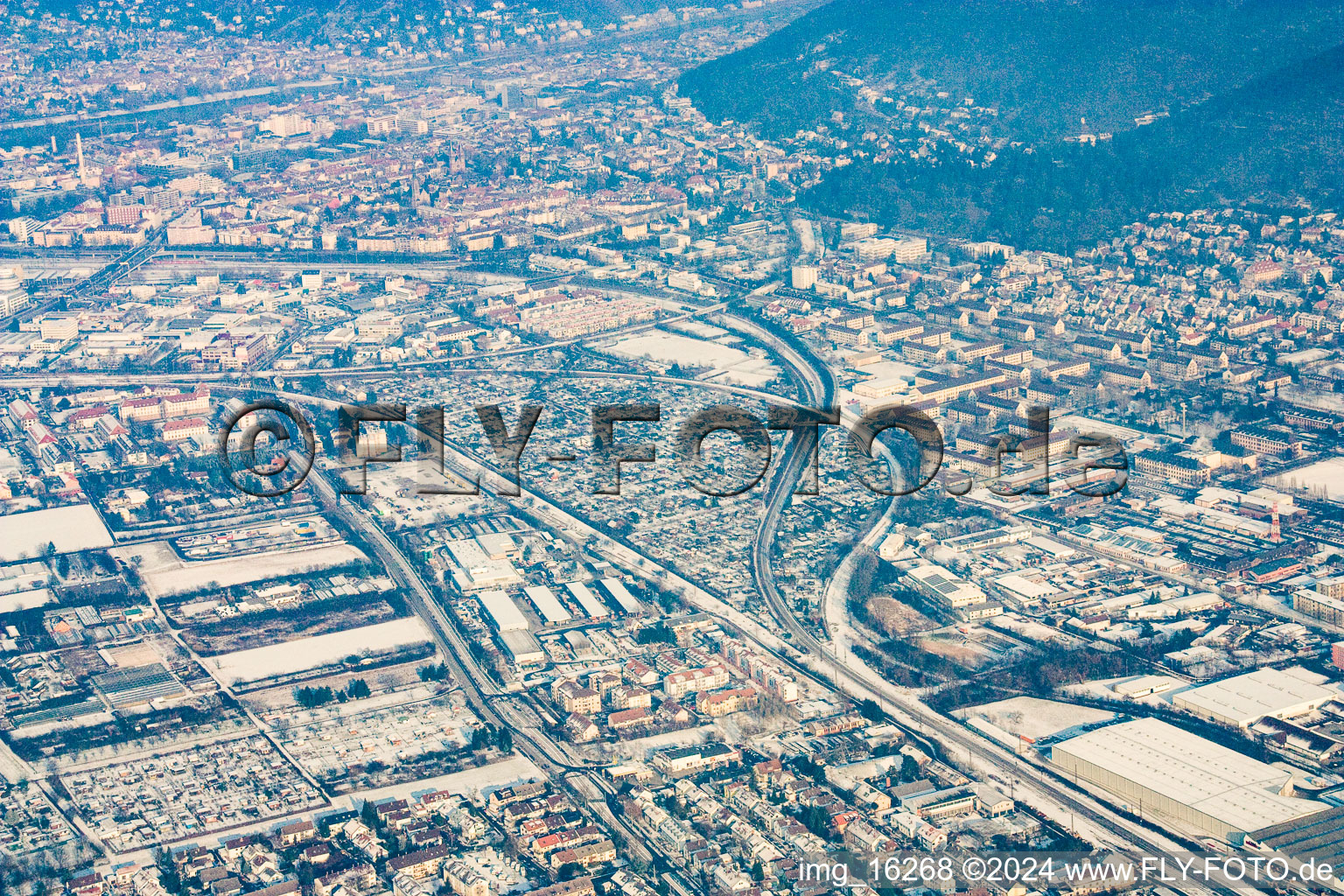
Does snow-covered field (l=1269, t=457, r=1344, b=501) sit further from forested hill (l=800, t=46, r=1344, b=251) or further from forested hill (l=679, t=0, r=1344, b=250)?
forested hill (l=679, t=0, r=1344, b=250)

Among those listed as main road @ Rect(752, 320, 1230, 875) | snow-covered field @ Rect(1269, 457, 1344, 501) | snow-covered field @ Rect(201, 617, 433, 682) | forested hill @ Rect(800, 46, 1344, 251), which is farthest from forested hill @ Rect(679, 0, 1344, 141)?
snow-covered field @ Rect(201, 617, 433, 682)

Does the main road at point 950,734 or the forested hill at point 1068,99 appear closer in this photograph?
the main road at point 950,734

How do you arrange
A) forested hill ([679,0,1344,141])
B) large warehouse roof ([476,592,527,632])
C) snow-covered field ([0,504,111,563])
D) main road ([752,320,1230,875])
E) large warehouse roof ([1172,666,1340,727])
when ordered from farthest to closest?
forested hill ([679,0,1344,141]) < snow-covered field ([0,504,111,563]) < large warehouse roof ([476,592,527,632]) < large warehouse roof ([1172,666,1340,727]) < main road ([752,320,1230,875])

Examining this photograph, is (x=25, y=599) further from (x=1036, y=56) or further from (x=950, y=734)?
(x=1036, y=56)

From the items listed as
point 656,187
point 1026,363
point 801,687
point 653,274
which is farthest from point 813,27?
point 801,687

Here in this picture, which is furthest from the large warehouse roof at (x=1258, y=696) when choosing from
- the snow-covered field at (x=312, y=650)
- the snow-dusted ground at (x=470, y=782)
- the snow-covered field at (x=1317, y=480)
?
the snow-covered field at (x=312, y=650)

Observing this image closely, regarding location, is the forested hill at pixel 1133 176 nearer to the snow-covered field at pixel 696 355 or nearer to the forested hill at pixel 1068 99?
the forested hill at pixel 1068 99

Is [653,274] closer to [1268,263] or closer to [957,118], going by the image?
[1268,263]
